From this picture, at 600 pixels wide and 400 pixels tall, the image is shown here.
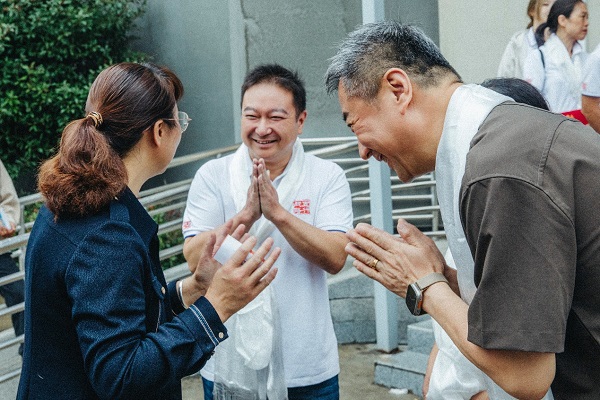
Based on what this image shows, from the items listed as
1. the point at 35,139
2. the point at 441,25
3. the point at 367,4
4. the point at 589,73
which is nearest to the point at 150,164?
the point at 367,4

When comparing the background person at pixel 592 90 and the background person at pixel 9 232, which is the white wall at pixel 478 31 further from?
the background person at pixel 9 232

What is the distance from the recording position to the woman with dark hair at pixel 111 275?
2.06m

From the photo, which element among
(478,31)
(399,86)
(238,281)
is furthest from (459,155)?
(478,31)

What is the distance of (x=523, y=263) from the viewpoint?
1.66 metres

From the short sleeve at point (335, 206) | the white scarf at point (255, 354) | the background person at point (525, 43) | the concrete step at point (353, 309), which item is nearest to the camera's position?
A: the white scarf at point (255, 354)

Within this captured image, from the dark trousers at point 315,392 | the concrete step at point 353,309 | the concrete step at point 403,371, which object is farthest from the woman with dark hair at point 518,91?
the concrete step at point 353,309

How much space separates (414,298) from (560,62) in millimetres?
4143

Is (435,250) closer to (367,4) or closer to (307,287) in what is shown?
(307,287)

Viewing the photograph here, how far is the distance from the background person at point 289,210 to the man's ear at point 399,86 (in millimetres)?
1261

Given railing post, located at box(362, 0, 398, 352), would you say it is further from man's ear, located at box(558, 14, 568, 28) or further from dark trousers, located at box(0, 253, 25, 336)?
dark trousers, located at box(0, 253, 25, 336)

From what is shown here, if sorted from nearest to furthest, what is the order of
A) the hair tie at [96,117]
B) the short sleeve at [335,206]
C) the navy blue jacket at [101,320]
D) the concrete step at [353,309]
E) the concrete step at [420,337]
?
the navy blue jacket at [101,320], the hair tie at [96,117], the short sleeve at [335,206], the concrete step at [420,337], the concrete step at [353,309]

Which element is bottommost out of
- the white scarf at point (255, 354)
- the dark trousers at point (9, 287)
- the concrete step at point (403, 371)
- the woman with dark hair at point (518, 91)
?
the concrete step at point (403, 371)

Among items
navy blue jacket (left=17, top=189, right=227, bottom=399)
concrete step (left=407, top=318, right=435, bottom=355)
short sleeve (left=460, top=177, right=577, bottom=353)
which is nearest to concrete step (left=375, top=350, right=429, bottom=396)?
concrete step (left=407, top=318, right=435, bottom=355)

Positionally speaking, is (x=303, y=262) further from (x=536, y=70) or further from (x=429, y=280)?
(x=536, y=70)
